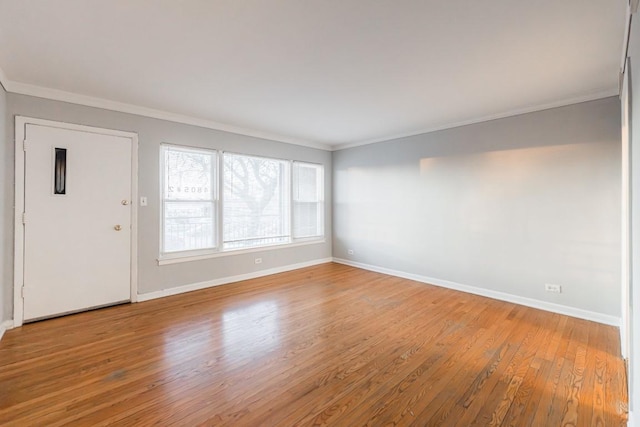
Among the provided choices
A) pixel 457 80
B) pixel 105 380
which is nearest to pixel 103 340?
pixel 105 380

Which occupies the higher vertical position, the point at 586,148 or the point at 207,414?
the point at 586,148

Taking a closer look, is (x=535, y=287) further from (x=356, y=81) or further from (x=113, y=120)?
(x=113, y=120)

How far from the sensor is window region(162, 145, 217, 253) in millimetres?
4148

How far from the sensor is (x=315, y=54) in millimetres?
2426

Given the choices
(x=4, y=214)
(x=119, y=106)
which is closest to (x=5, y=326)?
(x=4, y=214)

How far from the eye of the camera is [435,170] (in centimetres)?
463

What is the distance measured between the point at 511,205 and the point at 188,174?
15.3 feet

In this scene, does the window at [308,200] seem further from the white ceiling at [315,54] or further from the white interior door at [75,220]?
the white interior door at [75,220]

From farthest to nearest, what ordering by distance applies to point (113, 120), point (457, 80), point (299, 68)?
point (113, 120) < point (457, 80) < point (299, 68)

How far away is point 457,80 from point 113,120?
4.13m

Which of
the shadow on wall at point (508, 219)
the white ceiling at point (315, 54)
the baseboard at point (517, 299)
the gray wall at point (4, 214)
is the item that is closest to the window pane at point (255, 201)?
the white ceiling at point (315, 54)

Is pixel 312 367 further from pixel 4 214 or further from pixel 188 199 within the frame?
pixel 4 214

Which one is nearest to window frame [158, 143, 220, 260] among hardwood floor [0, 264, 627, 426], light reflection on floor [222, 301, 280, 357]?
hardwood floor [0, 264, 627, 426]

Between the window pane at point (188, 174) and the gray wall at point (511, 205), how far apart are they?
2.98m
